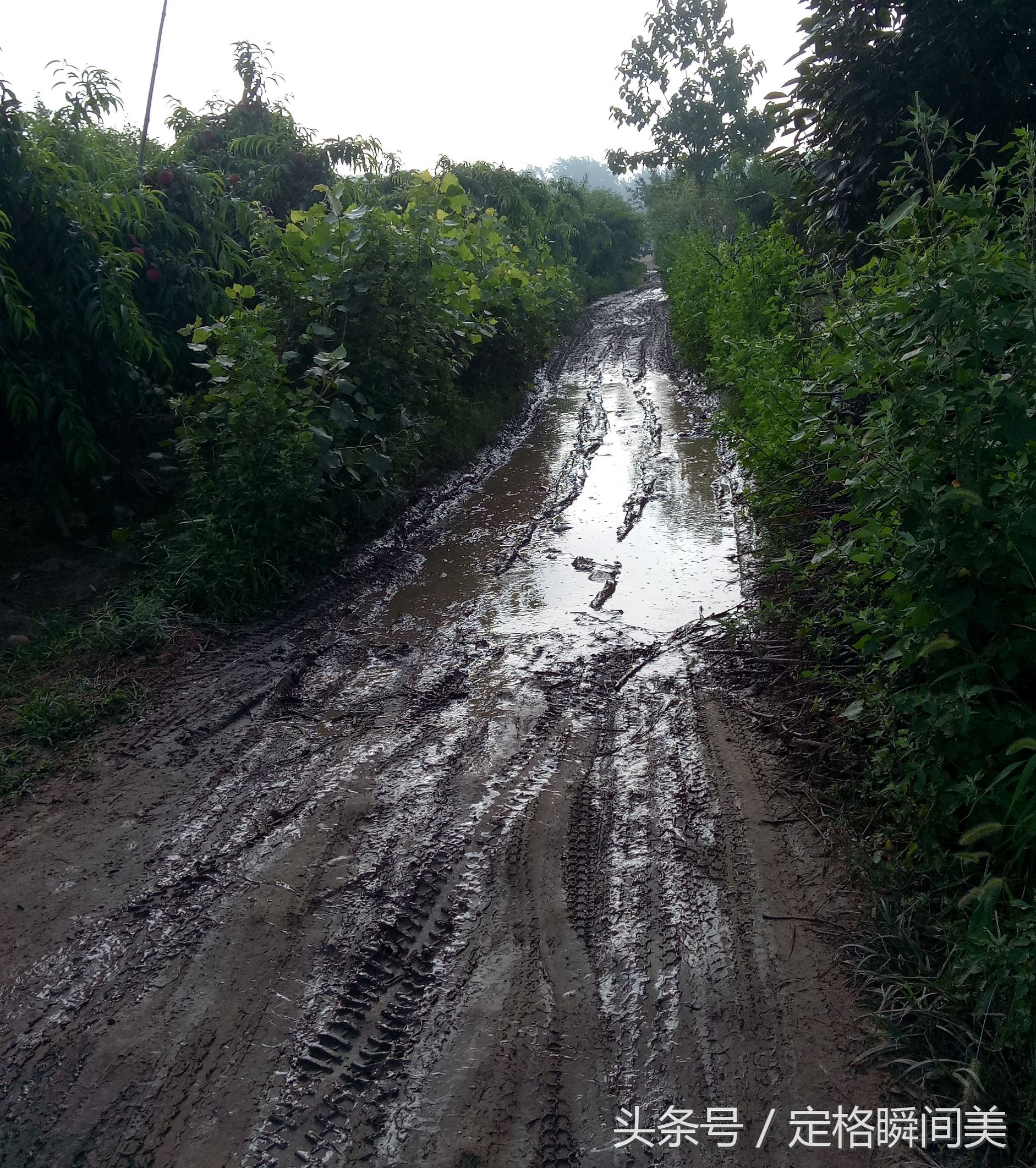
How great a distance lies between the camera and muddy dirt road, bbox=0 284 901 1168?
2.22 metres

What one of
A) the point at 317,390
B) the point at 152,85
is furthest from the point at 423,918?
the point at 152,85

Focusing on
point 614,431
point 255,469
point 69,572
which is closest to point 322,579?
point 255,469

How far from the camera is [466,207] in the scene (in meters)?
14.4

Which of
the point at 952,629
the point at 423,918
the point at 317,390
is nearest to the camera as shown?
the point at 952,629

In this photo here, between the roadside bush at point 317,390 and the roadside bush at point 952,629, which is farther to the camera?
the roadside bush at point 317,390

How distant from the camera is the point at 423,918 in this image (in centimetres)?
287

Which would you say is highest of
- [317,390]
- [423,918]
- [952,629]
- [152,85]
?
[152,85]

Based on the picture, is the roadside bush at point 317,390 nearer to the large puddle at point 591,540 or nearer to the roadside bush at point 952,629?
the large puddle at point 591,540

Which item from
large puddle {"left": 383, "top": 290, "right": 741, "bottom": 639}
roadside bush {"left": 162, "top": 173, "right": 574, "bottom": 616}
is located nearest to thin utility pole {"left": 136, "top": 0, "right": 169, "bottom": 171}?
roadside bush {"left": 162, "top": 173, "right": 574, "bottom": 616}

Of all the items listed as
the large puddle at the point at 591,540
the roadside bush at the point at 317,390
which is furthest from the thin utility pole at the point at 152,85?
the large puddle at the point at 591,540

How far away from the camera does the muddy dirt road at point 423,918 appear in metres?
2.22

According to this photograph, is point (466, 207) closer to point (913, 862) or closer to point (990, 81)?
point (990, 81)

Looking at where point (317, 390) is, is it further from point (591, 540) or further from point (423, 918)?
point (423, 918)

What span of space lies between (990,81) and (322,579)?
528cm
